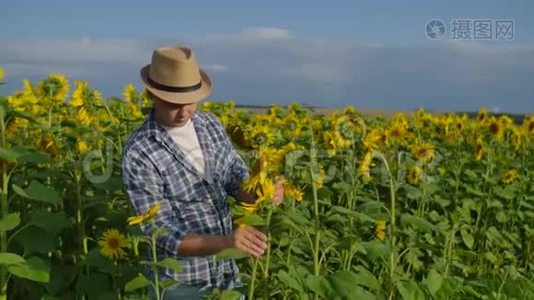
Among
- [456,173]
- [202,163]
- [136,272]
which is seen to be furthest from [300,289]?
[456,173]

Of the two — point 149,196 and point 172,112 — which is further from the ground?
point 172,112

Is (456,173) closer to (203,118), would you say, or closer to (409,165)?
(409,165)

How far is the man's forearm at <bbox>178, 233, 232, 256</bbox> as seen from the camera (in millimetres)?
2494

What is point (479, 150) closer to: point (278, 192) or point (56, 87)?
point (56, 87)

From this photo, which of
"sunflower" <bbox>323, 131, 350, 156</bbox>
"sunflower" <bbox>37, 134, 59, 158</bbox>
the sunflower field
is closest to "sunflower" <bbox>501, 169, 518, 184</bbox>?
the sunflower field

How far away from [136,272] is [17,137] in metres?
1.49

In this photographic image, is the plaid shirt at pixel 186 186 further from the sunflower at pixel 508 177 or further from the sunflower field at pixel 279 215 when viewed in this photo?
the sunflower at pixel 508 177

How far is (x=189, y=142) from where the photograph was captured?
Result: 113 inches

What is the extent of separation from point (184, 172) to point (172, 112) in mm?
234

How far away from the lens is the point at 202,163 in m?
2.93

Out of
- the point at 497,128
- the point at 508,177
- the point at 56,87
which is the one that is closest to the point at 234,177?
the point at 56,87

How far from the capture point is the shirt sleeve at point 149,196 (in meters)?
2.65

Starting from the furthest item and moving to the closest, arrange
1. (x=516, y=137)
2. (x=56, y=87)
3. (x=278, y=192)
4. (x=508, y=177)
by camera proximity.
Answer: (x=516, y=137) < (x=508, y=177) < (x=56, y=87) < (x=278, y=192)

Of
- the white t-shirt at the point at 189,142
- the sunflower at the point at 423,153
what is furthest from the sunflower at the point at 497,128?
the white t-shirt at the point at 189,142
